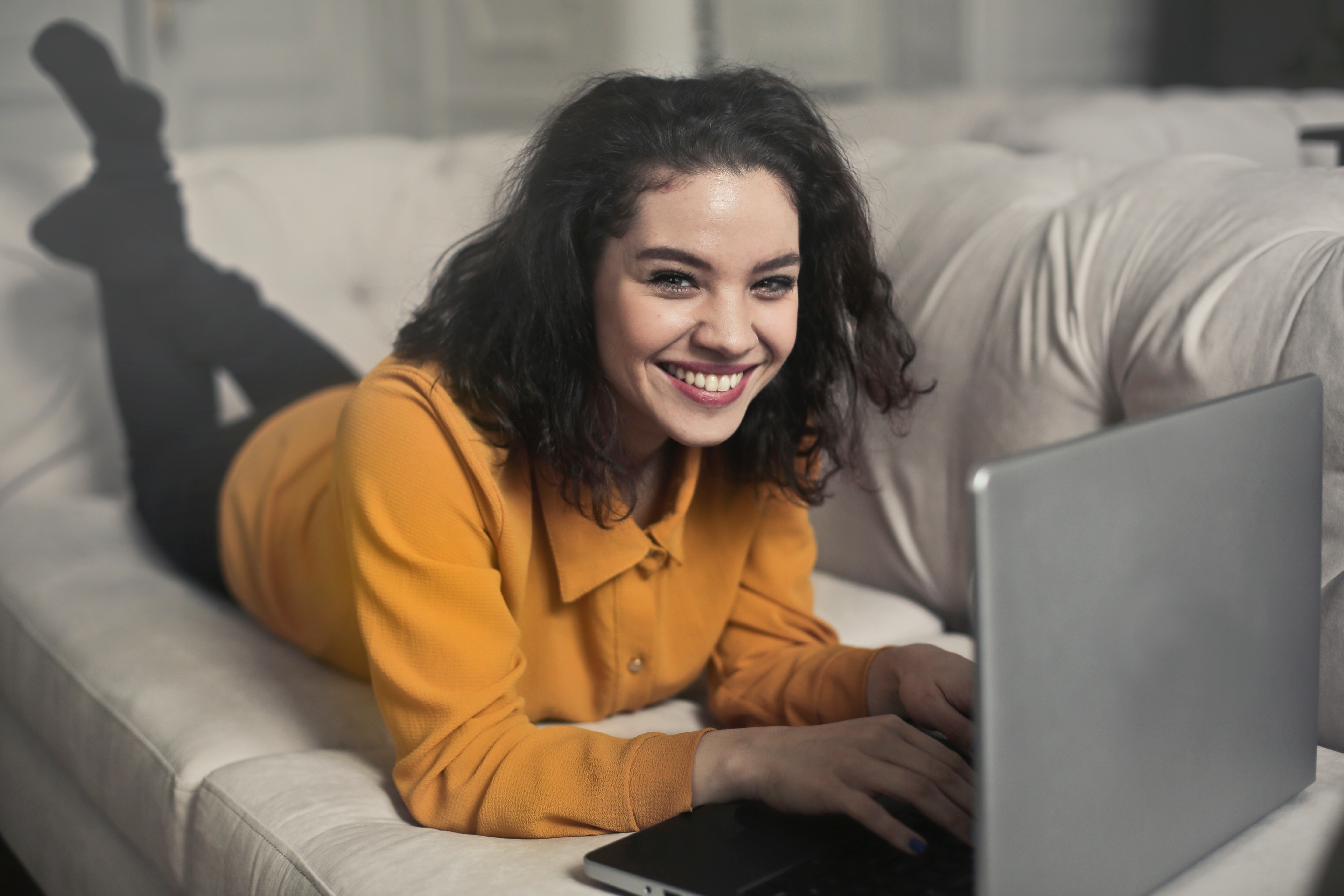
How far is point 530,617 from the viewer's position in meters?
0.94

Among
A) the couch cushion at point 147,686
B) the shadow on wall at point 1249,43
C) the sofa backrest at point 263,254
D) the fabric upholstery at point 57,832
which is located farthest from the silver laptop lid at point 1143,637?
the shadow on wall at point 1249,43

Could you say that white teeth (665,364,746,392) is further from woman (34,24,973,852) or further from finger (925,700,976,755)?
finger (925,700,976,755)

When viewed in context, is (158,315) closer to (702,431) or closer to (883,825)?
(702,431)

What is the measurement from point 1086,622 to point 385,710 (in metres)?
0.52

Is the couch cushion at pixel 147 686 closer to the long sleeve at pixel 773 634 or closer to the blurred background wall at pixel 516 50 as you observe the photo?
the long sleeve at pixel 773 634

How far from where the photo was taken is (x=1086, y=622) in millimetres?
509

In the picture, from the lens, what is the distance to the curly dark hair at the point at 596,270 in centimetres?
80

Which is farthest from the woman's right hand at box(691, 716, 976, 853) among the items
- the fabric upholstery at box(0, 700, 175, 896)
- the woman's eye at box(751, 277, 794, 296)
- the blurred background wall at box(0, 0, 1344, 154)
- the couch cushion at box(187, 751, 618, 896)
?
the blurred background wall at box(0, 0, 1344, 154)

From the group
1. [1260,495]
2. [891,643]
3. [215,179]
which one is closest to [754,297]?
[1260,495]

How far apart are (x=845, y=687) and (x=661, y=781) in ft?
0.75

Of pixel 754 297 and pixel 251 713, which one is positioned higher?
pixel 754 297

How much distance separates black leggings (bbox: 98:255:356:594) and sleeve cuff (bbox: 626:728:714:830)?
0.95 meters

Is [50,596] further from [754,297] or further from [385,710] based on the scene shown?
[754,297]

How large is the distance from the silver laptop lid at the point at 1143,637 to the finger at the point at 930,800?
0.36 feet
